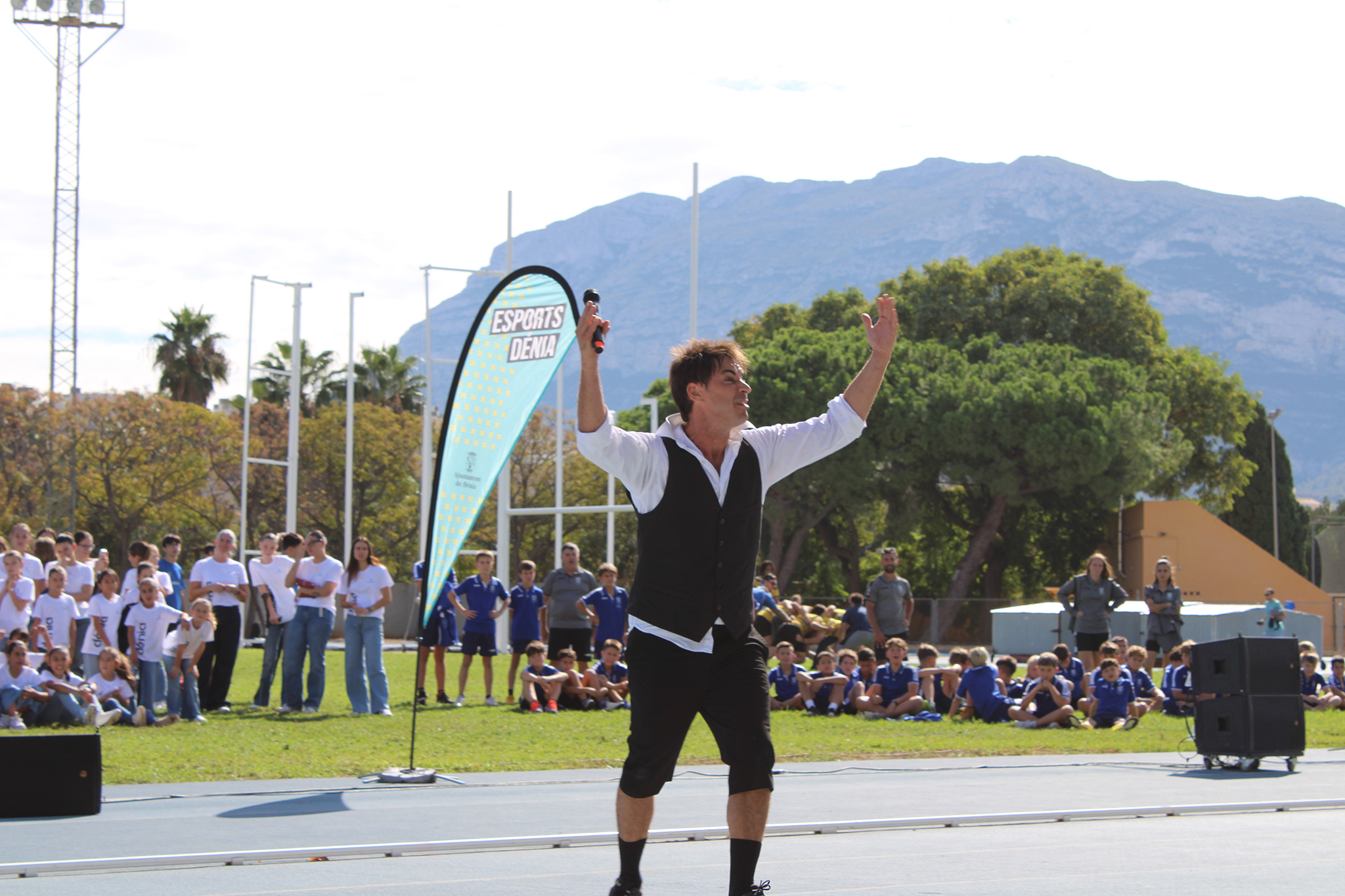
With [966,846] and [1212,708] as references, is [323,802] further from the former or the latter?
[1212,708]

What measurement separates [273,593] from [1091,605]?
8.43m

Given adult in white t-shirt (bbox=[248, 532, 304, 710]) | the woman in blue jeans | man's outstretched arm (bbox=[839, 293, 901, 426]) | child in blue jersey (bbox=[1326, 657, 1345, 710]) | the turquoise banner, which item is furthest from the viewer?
child in blue jersey (bbox=[1326, 657, 1345, 710])

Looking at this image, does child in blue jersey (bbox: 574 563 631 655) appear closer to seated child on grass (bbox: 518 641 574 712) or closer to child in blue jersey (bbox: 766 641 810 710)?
seated child on grass (bbox: 518 641 574 712)

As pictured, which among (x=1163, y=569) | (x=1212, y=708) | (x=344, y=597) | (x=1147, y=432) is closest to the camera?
(x=1212, y=708)

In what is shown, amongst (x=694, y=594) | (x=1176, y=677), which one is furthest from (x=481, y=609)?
(x=694, y=594)

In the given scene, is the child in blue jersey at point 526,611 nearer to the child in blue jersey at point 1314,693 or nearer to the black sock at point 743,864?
the child in blue jersey at point 1314,693

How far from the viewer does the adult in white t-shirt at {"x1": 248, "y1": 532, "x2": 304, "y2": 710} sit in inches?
502

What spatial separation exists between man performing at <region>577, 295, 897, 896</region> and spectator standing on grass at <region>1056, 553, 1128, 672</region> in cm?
1085

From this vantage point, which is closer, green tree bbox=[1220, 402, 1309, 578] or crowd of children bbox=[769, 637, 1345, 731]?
crowd of children bbox=[769, 637, 1345, 731]

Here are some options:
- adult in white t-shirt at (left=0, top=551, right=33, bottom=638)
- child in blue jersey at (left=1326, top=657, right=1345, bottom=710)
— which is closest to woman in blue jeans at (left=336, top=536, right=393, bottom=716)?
adult in white t-shirt at (left=0, top=551, right=33, bottom=638)

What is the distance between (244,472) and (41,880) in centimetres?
2589

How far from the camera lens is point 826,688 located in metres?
13.8

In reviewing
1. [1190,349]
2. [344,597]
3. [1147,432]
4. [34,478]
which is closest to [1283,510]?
[1190,349]

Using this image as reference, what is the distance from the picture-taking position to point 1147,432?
3741 centimetres
